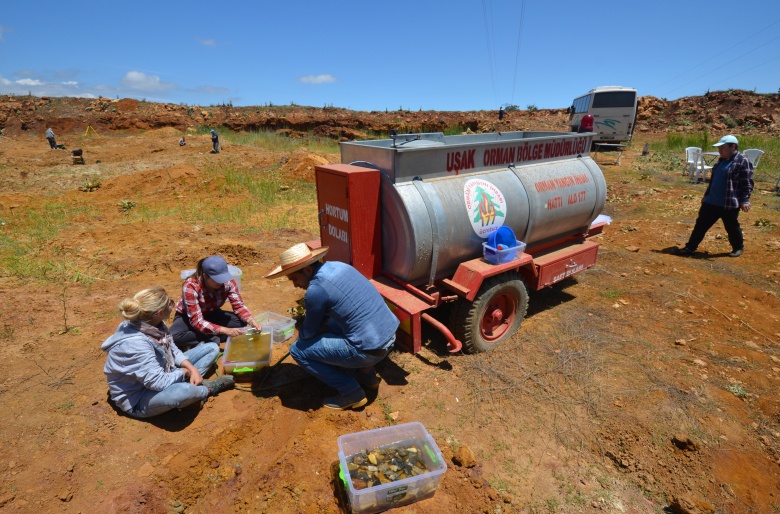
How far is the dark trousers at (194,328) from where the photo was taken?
404cm

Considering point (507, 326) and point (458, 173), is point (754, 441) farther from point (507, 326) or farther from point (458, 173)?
point (458, 173)

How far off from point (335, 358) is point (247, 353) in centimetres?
116

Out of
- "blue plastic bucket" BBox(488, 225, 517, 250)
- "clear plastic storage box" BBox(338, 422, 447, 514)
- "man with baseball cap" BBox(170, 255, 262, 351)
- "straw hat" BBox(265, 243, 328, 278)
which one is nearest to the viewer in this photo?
"clear plastic storage box" BBox(338, 422, 447, 514)

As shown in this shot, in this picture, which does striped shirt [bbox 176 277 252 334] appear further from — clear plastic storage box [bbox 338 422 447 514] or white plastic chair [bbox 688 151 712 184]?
white plastic chair [bbox 688 151 712 184]

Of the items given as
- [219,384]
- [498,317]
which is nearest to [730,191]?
[498,317]

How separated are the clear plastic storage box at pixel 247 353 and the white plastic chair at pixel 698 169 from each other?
13798 mm

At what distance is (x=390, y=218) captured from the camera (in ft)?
12.8

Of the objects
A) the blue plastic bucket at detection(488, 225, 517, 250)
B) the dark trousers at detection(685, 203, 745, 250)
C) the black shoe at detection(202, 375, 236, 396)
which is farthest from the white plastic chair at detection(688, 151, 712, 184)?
the black shoe at detection(202, 375, 236, 396)

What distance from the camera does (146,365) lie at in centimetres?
312

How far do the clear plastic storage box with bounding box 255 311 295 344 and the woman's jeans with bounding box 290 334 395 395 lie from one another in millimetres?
1014

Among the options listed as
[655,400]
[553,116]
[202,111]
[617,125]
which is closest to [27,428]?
[655,400]

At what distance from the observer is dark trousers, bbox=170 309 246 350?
4035 mm

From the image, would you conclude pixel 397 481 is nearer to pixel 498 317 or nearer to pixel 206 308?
pixel 498 317

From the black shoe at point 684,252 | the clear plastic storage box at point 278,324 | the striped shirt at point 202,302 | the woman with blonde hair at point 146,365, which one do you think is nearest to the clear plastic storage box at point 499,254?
the clear plastic storage box at point 278,324
